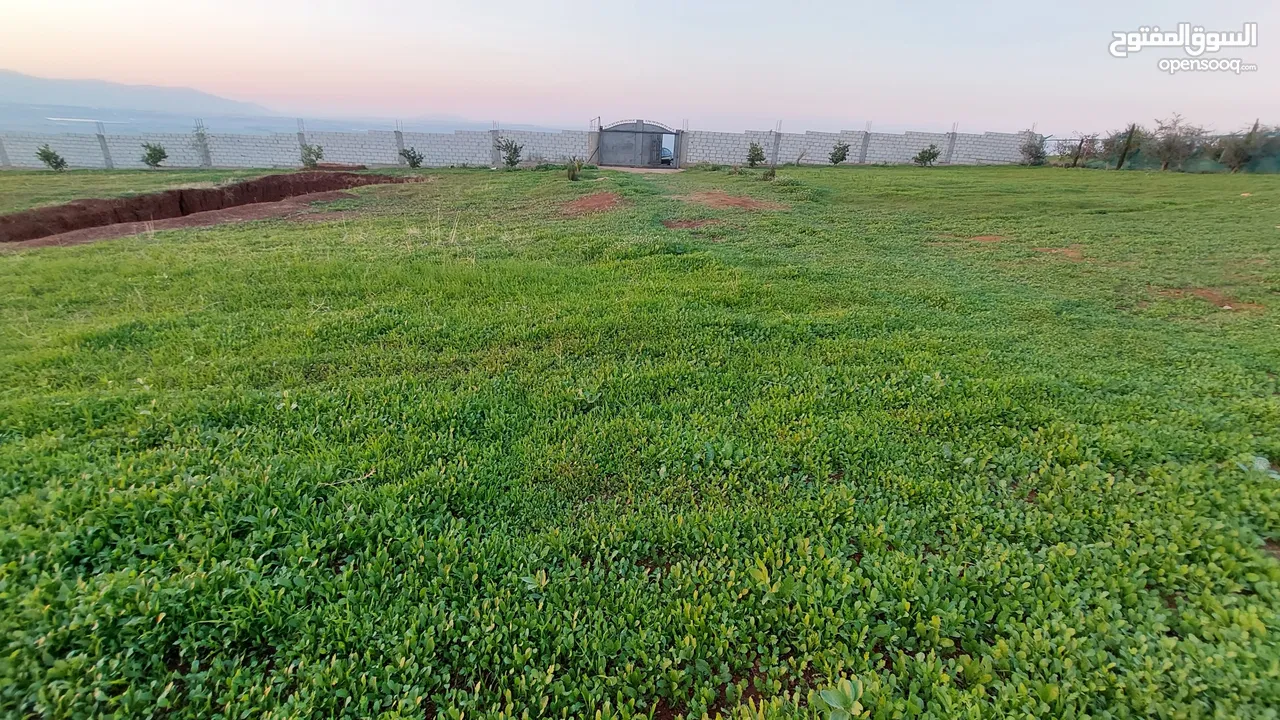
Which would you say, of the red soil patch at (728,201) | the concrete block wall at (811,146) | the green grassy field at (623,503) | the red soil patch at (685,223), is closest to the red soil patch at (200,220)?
the green grassy field at (623,503)

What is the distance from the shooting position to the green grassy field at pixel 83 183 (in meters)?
12.0

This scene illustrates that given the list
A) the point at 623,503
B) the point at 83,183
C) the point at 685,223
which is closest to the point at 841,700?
the point at 623,503

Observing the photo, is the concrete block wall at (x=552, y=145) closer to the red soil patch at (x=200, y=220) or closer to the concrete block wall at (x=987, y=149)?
the red soil patch at (x=200, y=220)

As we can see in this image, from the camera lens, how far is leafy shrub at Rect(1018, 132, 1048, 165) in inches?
1030

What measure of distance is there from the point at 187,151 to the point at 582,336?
27.6 metres

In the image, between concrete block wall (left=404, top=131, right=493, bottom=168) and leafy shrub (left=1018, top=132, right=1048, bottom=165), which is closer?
concrete block wall (left=404, top=131, right=493, bottom=168)

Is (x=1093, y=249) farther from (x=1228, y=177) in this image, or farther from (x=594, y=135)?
(x=594, y=135)

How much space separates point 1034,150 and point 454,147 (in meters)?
28.3

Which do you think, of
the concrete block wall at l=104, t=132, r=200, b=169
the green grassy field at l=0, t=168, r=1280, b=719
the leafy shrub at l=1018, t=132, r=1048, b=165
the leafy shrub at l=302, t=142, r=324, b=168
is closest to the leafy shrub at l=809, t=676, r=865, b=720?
the green grassy field at l=0, t=168, r=1280, b=719

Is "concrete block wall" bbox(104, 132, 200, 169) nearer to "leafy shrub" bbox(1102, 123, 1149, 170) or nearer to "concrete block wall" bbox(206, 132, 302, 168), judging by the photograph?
"concrete block wall" bbox(206, 132, 302, 168)

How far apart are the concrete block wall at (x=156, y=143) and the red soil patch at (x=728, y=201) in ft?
74.2

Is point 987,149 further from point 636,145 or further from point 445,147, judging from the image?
point 445,147

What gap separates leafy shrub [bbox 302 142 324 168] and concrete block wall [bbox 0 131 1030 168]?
2.80ft

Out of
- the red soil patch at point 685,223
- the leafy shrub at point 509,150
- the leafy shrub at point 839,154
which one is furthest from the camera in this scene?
the leafy shrub at point 839,154
